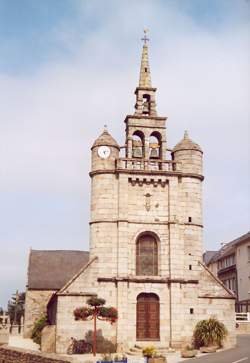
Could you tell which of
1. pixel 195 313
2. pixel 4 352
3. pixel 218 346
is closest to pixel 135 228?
pixel 195 313

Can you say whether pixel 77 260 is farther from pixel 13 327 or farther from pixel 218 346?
pixel 218 346

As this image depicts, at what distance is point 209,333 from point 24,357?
37.1 feet

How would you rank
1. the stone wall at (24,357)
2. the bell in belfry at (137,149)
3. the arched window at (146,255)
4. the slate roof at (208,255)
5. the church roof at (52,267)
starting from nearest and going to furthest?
the stone wall at (24,357) < the arched window at (146,255) < the bell in belfry at (137,149) < the church roof at (52,267) < the slate roof at (208,255)

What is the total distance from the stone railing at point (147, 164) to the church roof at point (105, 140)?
1238 millimetres

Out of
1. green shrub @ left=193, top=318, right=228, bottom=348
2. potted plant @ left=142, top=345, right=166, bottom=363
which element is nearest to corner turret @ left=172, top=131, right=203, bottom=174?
green shrub @ left=193, top=318, right=228, bottom=348

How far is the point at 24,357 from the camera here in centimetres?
2042

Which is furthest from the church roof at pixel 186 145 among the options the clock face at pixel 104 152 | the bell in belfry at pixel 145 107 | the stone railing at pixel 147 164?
the clock face at pixel 104 152

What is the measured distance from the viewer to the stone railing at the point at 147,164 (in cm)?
3045

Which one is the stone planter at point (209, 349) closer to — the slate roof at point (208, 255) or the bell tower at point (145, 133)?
the bell tower at point (145, 133)

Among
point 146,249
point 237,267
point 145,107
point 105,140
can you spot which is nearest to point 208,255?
point 237,267

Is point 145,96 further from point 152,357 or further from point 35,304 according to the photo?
point 35,304

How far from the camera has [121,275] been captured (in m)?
28.6

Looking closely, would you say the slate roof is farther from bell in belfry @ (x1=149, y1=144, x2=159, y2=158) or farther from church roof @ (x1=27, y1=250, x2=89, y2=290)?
bell in belfry @ (x1=149, y1=144, x2=159, y2=158)

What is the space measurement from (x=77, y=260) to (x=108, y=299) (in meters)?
19.6
